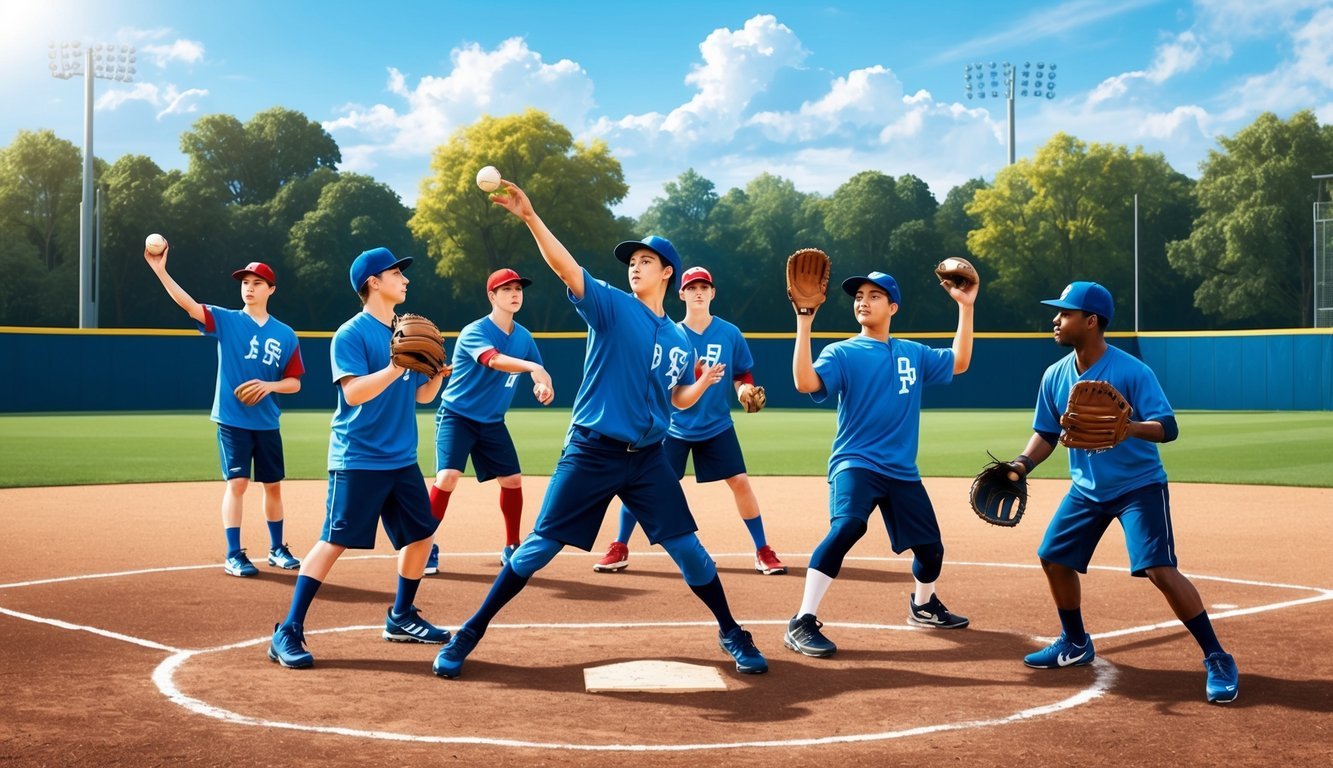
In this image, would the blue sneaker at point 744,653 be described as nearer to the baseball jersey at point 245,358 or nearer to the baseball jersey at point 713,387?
the baseball jersey at point 713,387

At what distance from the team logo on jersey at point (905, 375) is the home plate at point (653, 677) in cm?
195

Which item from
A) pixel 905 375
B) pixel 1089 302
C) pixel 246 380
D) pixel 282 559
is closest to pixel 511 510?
pixel 282 559

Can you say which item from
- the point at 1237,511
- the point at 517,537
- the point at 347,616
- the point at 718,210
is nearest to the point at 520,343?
the point at 517,537

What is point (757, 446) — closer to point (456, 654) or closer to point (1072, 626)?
point (1072, 626)

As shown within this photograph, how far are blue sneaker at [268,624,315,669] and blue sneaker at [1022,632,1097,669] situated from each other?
3709 mm

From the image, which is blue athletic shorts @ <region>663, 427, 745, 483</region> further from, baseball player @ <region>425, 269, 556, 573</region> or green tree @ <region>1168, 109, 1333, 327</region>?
green tree @ <region>1168, 109, 1333, 327</region>

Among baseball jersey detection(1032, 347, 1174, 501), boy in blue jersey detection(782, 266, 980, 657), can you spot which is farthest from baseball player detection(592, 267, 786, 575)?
baseball jersey detection(1032, 347, 1174, 501)

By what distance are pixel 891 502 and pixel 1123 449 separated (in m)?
1.40

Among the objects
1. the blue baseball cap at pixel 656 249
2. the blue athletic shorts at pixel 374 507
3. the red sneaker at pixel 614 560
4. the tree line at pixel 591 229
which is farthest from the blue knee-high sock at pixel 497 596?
the tree line at pixel 591 229

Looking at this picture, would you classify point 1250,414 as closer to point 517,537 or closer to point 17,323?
point 517,537

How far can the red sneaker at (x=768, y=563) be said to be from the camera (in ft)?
31.3

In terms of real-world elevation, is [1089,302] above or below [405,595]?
above

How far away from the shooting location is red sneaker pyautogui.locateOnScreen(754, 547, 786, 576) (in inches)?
376

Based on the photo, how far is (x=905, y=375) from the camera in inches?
283
